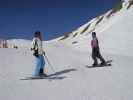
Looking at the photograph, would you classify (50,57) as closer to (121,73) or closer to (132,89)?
(121,73)

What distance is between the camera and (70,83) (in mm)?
12242

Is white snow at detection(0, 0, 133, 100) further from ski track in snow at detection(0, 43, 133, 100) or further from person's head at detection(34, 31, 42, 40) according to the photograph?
person's head at detection(34, 31, 42, 40)

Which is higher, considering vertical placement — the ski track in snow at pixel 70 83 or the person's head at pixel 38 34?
the person's head at pixel 38 34

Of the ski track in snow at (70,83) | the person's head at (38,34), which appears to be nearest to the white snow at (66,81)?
the ski track in snow at (70,83)

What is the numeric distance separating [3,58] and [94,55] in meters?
5.03

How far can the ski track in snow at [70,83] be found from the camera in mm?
10438

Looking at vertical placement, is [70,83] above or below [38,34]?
below

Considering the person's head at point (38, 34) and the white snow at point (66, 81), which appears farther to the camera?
the person's head at point (38, 34)

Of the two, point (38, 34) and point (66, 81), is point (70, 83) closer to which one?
point (66, 81)

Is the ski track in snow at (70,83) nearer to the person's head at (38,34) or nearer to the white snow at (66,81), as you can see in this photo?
the white snow at (66,81)

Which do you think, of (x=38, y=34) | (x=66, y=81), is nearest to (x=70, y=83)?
(x=66, y=81)

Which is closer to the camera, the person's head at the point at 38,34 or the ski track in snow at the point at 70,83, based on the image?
the ski track in snow at the point at 70,83

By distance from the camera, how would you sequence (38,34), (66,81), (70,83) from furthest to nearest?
(38,34) < (66,81) < (70,83)

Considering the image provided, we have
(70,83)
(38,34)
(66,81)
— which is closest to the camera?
(70,83)
